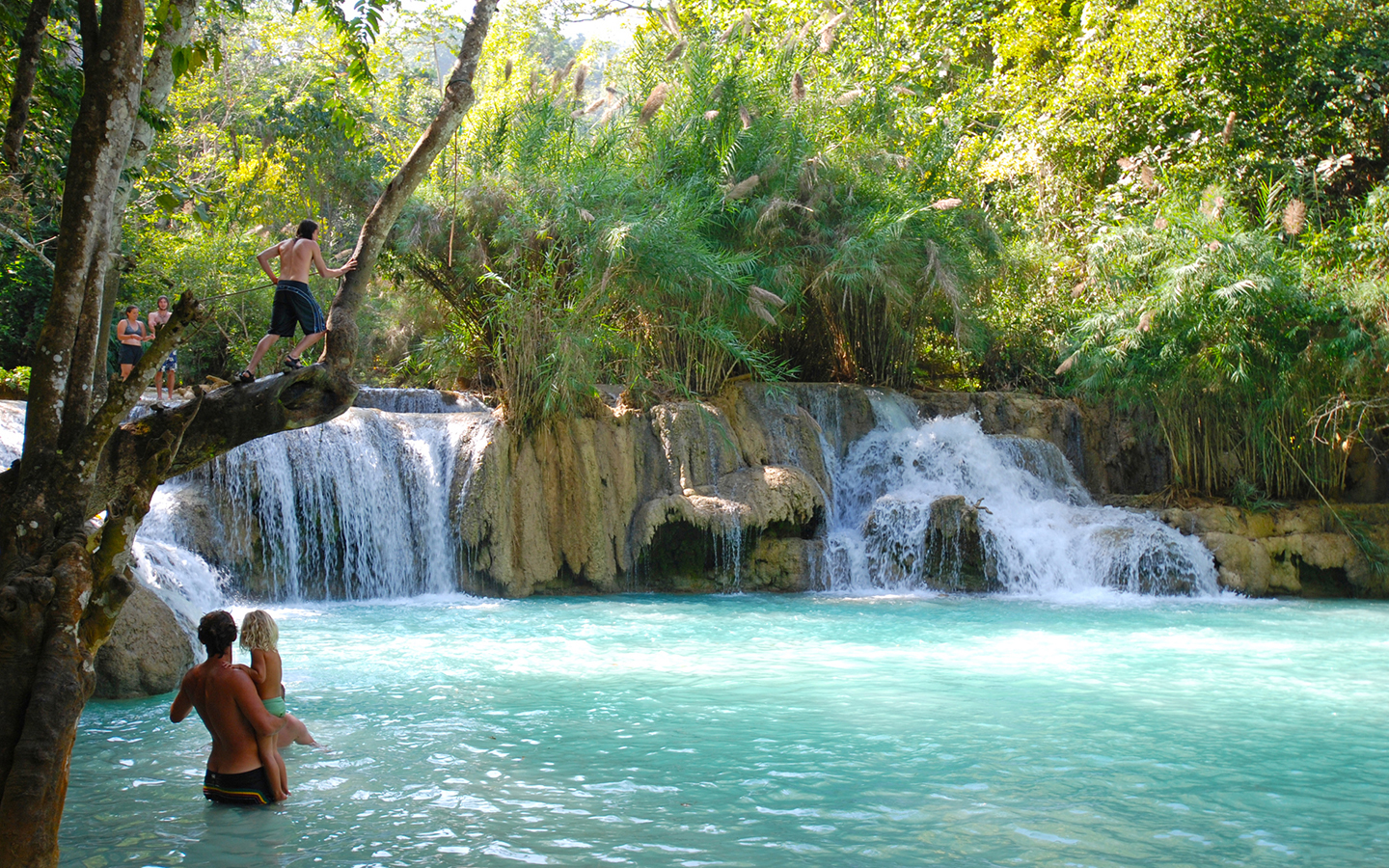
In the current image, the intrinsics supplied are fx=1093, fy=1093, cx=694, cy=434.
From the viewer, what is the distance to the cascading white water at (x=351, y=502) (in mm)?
11672

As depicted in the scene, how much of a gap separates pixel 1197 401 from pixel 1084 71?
272 inches

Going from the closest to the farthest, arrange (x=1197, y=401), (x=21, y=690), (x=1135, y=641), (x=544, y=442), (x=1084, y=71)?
1. (x=21, y=690)
2. (x=1135, y=641)
3. (x=544, y=442)
4. (x=1197, y=401)
5. (x=1084, y=71)

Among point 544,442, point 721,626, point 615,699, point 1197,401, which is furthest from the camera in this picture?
point 1197,401

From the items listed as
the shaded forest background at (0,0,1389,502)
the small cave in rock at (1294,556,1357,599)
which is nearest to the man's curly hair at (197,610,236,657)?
the shaded forest background at (0,0,1389,502)

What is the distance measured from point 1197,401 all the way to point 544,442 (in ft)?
28.5

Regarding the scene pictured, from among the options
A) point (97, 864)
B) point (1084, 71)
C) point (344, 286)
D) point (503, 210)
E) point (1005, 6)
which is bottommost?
point (97, 864)

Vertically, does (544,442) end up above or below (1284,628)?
above

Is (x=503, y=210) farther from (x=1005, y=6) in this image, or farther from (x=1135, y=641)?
(x=1005, y=6)

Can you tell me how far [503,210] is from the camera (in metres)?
13.8

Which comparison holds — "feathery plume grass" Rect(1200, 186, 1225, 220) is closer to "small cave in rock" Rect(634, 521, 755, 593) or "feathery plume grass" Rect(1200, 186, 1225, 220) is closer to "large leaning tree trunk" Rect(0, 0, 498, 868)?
"small cave in rock" Rect(634, 521, 755, 593)

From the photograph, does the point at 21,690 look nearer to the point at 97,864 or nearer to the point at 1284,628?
the point at 97,864

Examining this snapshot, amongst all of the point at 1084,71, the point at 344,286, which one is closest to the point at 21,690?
the point at 344,286

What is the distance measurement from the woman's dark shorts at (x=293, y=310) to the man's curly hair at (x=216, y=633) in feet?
5.52

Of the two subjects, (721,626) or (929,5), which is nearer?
(721,626)
